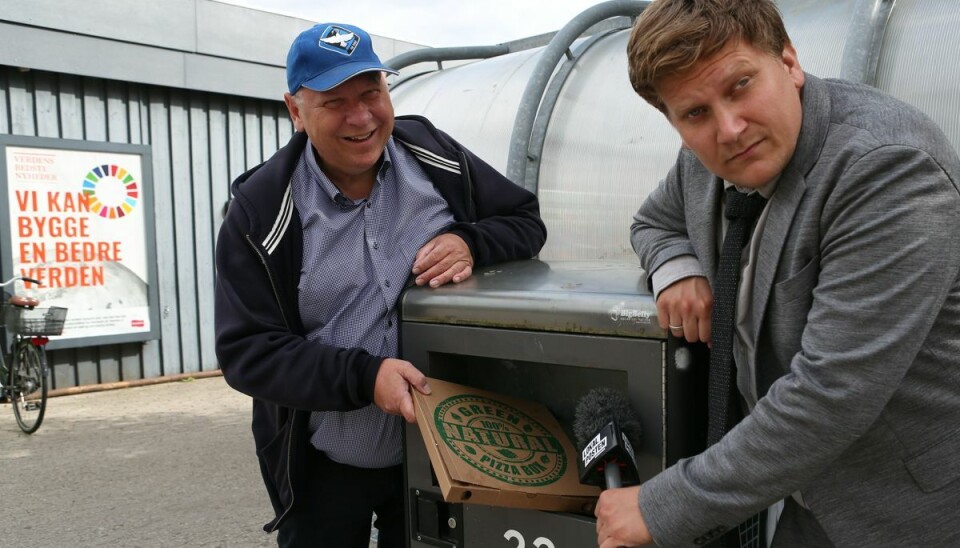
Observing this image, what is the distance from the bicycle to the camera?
5.30 metres

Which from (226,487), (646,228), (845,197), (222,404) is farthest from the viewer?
(222,404)

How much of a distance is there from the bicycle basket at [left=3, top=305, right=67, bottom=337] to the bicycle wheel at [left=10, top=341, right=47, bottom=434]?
11 centimetres

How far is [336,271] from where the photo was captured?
67.5 inches

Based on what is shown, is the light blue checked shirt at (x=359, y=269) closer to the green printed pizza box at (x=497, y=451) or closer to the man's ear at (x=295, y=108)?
the man's ear at (x=295, y=108)

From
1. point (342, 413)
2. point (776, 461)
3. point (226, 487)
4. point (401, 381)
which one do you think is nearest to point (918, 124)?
point (776, 461)

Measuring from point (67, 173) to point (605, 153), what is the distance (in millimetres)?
5117

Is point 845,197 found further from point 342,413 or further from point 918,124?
point 342,413

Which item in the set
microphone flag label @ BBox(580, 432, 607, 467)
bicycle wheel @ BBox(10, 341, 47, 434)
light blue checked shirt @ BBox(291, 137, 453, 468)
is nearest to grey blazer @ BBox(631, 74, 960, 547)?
microphone flag label @ BBox(580, 432, 607, 467)

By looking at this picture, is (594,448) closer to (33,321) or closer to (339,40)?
(339,40)

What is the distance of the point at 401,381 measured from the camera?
157 centimetres

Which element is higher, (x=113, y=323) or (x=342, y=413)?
(x=342, y=413)

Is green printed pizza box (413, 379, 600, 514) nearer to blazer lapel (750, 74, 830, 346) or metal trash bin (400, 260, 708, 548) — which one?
metal trash bin (400, 260, 708, 548)

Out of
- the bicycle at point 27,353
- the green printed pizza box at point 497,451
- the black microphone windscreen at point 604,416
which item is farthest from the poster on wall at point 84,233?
the black microphone windscreen at point 604,416

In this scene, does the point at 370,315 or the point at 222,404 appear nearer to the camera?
the point at 370,315
